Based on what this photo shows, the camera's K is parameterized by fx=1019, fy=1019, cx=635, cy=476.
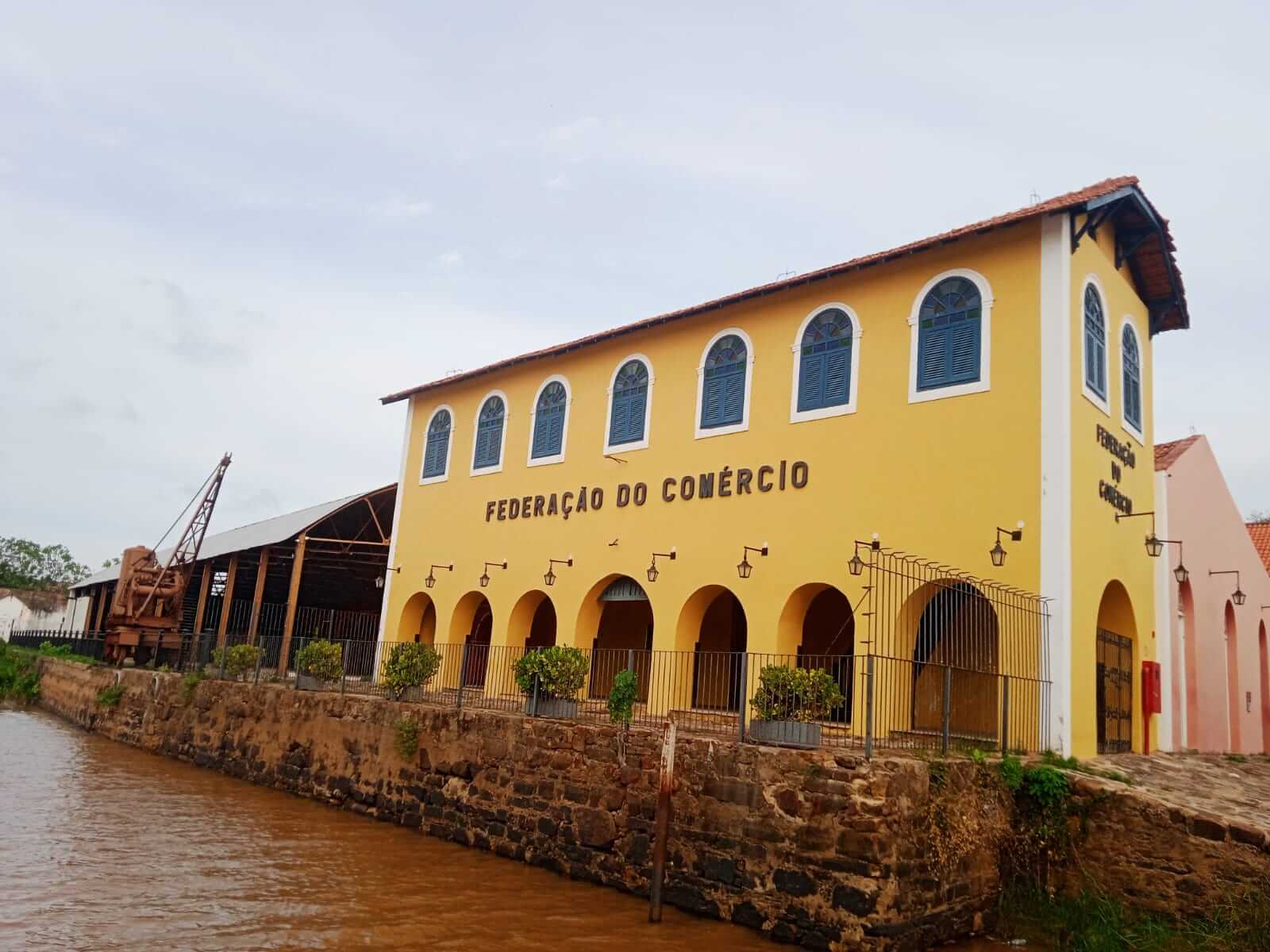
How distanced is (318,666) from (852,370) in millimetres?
9822

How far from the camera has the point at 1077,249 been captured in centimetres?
1270

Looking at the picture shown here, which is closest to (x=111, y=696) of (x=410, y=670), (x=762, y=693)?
(x=410, y=670)

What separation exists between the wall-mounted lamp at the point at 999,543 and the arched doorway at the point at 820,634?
2042 mm

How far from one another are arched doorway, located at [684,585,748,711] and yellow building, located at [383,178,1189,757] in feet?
0.19

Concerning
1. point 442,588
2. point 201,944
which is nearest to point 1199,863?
point 201,944

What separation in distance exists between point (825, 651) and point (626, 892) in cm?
660

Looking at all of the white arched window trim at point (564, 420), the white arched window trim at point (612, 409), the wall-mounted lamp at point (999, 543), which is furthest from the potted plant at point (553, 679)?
the white arched window trim at point (564, 420)

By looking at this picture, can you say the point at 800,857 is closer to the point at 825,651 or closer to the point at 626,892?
the point at 626,892

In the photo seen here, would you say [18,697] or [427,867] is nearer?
[427,867]

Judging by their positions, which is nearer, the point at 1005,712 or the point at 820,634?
Result: the point at 1005,712

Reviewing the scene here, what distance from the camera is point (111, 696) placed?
2261cm

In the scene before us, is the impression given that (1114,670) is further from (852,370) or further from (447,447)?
(447,447)

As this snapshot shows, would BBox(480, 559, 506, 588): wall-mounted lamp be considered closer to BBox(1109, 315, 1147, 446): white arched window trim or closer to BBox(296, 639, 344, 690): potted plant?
BBox(296, 639, 344, 690): potted plant

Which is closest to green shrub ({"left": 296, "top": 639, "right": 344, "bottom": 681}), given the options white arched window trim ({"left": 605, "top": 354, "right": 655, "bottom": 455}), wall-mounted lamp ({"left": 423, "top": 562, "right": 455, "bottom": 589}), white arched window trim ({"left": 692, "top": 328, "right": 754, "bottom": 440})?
wall-mounted lamp ({"left": 423, "top": 562, "right": 455, "bottom": 589})
